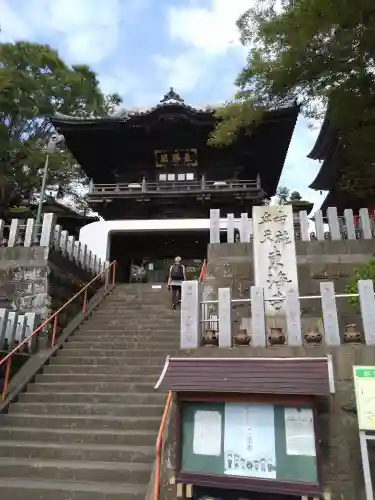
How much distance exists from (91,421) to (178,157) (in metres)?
13.3

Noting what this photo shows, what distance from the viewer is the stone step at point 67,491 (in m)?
4.47

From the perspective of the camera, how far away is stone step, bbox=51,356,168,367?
738cm

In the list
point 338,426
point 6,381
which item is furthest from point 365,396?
point 6,381

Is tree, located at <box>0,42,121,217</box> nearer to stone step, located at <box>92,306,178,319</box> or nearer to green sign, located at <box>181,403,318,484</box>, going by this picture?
stone step, located at <box>92,306,178,319</box>

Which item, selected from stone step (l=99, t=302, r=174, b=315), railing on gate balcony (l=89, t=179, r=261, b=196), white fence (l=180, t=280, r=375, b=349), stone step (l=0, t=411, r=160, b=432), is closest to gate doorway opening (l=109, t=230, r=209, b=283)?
railing on gate balcony (l=89, t=179, r=261, b=196)

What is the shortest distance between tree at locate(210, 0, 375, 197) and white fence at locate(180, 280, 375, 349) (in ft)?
18.2

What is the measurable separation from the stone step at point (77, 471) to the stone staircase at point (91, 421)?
1cm

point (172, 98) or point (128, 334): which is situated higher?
point (172, 98)

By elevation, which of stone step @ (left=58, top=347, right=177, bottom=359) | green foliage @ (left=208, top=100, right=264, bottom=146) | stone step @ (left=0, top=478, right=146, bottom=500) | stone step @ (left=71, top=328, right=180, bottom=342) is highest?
green foliage @ (left=208, top=100, right=264, bottom=146)

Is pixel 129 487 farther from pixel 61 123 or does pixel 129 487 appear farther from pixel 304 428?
pixel 61 123

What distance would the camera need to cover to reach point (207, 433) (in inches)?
150

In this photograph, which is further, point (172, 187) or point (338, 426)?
point (172, 187)

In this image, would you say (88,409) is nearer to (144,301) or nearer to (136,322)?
(136,322)

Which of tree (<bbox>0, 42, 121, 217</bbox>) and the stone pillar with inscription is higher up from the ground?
tree (<bbox>0, 42, 121, 217</bbox>)
